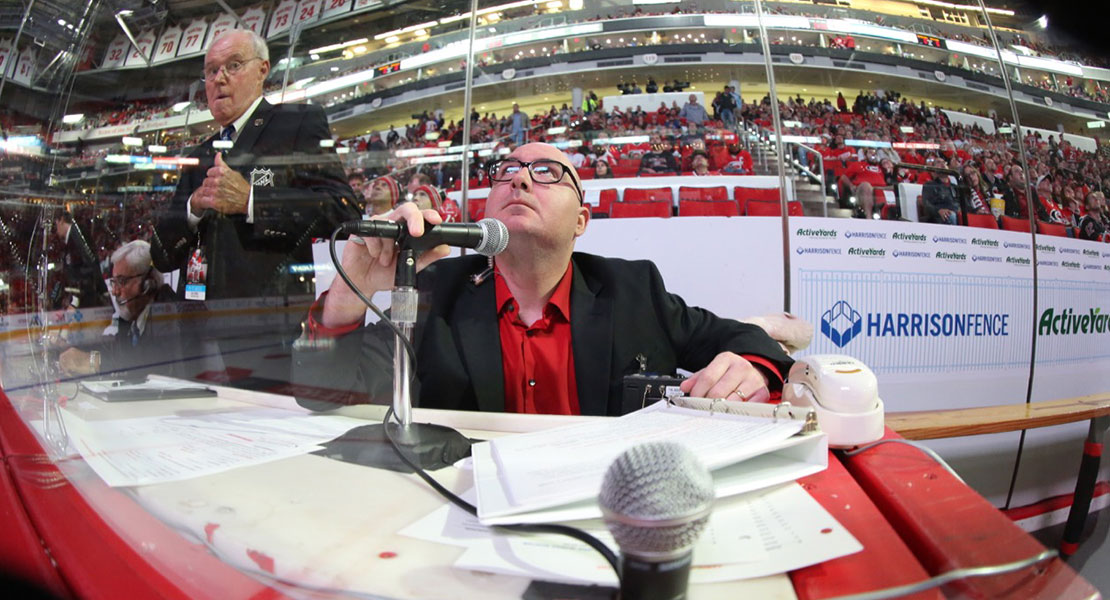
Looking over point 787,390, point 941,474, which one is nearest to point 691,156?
point 787,390

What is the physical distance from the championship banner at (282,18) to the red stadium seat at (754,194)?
0.96 m

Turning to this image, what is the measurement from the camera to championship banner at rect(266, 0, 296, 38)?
2.50 feet

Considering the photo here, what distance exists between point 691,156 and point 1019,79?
2.10 feet

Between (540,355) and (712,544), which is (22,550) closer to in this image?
(712,544)

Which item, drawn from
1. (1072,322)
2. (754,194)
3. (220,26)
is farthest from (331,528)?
(1072,322)

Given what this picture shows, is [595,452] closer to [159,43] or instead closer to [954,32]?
[159,43]

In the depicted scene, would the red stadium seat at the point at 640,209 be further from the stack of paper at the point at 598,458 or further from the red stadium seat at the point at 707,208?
the stack of paper at the point at 598,458

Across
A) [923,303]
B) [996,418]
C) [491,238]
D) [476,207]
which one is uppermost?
[476,207]

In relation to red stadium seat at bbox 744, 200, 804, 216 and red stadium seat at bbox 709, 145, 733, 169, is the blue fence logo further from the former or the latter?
red stadium seat at bbox 709, 145, 733, 169

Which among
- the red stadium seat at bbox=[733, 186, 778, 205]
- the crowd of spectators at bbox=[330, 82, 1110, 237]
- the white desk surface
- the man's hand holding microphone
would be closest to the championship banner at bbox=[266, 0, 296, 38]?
the crowd of spectators at bbox=[330, 82, 1110, 237]

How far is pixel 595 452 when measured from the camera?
0.40m

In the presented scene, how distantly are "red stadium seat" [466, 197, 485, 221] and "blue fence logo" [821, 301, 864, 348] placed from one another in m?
0.81

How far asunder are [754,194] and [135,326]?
1.21 meters

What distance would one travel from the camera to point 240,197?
0.68 m
